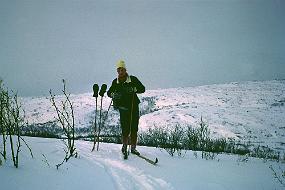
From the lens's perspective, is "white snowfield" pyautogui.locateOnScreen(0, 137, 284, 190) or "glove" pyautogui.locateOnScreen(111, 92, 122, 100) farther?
"glove" pyautogui.locateOnScreen(111, 92, 122, 100)

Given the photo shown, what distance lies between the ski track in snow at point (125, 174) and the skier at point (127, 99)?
0.58 meters

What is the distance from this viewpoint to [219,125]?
27.8 metres

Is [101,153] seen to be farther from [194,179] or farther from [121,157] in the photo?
[194,179]

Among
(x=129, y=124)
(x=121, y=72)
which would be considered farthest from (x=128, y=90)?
(x=129, y=124)

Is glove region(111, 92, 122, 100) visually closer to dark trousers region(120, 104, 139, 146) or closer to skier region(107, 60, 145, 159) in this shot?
skier region(107, 60, 145, 159)

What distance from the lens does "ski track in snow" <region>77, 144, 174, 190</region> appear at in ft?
10.8

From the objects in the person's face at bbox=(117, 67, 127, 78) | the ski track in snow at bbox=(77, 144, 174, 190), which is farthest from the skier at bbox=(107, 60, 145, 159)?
the ski track in snow at bbox=(77, 144, 174, 190)

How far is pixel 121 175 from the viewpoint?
366cm

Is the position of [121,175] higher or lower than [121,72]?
lower

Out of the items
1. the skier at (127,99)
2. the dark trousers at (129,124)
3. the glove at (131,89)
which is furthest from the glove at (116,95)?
the dark trousers at (129,124)

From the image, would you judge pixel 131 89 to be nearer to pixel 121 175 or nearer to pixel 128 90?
pixel 128 90

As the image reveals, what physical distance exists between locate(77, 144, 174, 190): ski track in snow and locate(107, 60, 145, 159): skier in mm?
576

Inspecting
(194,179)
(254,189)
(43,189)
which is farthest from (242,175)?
(43,189)

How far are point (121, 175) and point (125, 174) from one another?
0.27 feet
